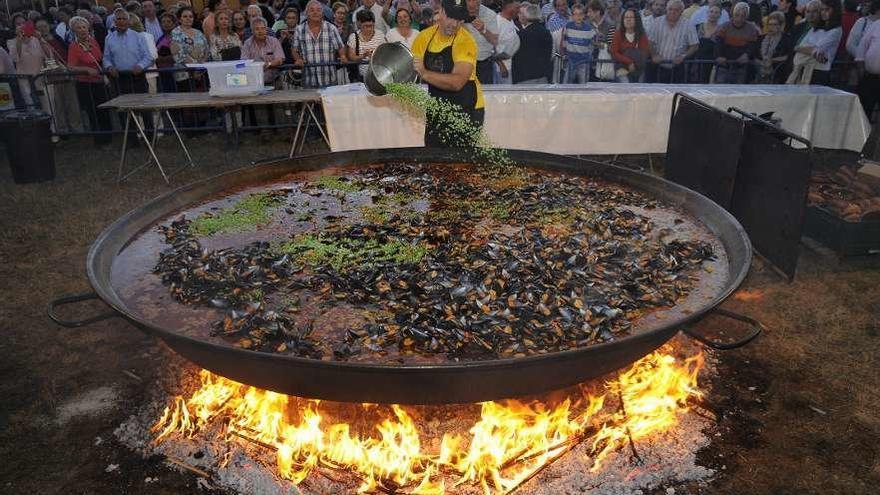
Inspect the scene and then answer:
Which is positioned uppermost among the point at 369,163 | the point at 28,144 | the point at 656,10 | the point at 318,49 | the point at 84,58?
the point at 656,10

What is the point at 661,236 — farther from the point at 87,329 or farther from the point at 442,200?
the point at 87,329

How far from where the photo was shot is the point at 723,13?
12.8 meters

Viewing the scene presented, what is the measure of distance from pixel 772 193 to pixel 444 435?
429 centimetres

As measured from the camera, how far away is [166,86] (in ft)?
41.2

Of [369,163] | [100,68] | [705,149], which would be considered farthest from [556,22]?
[100,68]

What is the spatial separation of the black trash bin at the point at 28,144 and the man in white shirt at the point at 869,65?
1366cm

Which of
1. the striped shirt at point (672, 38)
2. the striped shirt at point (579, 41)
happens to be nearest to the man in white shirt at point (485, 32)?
the striped shirt at point (579, 41)

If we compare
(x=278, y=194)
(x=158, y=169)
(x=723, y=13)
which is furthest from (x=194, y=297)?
(x=723, y=13)

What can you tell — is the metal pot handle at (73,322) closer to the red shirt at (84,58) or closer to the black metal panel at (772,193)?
the black metal panel at (772,193)

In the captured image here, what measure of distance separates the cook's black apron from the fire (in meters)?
3.14

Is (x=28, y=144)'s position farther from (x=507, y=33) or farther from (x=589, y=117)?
(x=589, y=117)

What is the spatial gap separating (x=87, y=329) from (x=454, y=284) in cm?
372

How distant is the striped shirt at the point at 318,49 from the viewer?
452 inches

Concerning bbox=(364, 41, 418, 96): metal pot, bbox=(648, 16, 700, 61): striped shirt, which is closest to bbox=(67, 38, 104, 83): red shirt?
bbox=(364, 41, 418, 96): metal pot
